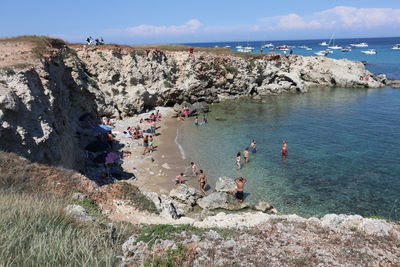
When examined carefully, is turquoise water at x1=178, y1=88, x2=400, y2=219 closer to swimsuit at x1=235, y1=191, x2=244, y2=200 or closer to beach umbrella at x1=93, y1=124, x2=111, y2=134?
swimsuit at x1=235, y1=191, x2=244, y2=200

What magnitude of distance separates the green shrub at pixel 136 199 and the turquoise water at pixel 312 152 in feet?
29.1

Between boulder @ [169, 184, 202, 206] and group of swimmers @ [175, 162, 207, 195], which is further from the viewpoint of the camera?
group of swimmers @ [175, 162, 207, 195]

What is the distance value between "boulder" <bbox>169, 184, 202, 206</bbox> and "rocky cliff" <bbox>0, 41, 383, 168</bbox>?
7.18 metres

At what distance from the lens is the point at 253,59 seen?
6062 cm

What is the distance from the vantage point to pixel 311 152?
28.6m

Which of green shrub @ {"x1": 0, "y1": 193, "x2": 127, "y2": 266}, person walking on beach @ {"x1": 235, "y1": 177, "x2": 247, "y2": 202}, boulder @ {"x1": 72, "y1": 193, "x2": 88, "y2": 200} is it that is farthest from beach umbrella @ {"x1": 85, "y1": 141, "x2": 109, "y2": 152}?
green shrub @ {"x1": 0, "y1": 193, "x2": 127, "y2": 266}

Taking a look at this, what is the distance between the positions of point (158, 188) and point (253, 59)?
4546 cm

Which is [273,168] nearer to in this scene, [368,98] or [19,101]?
[19,101]

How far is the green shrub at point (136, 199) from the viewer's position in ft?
43.4

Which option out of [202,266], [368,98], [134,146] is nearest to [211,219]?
[202,266]

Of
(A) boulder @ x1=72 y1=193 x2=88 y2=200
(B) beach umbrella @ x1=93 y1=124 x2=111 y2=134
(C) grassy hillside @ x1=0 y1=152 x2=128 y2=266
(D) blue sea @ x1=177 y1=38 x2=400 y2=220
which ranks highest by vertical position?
(C) grassy hillside @ x1=0 y1=152 x2=128 y2=266

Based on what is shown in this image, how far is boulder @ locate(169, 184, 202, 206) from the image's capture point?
1966 cm

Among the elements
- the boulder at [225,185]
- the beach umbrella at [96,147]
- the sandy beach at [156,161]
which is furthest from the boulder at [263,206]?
the beach umbrella at [96,147]

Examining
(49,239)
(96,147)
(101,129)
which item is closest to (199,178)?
(96,147)
